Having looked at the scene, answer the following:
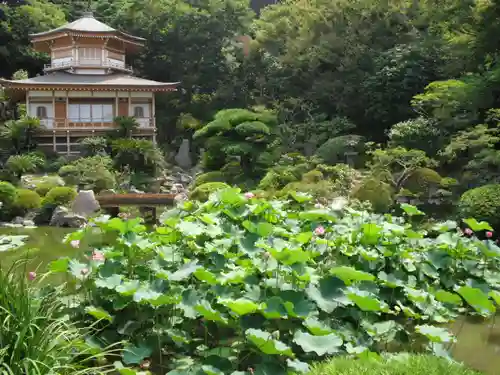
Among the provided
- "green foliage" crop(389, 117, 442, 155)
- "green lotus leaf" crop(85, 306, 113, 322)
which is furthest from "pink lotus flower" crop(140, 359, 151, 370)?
"green foliage" crop(389, 117, 442, 155)

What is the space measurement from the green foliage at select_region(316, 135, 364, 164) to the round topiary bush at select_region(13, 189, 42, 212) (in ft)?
24.1

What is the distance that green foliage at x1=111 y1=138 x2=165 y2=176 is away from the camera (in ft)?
55.5

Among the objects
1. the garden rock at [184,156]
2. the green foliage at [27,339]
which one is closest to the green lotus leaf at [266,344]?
the green foliage at [27,339]

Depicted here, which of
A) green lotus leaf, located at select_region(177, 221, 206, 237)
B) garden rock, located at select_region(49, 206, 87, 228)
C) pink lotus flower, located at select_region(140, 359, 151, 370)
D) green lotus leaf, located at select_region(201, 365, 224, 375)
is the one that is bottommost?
garden rock, located at select_region(49, 206, 87, 228)

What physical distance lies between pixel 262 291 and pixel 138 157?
541 inches

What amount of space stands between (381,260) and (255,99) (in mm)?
17063

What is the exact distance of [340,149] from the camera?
14.2 metres

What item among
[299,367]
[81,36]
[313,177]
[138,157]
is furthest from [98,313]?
[81,36]

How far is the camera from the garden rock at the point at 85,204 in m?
13.2

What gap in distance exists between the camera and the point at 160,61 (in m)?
23.7

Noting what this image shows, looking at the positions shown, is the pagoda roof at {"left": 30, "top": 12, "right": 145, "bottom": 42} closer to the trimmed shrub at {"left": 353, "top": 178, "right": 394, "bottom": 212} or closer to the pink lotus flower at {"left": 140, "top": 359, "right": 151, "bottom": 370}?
the trimmed shrub at {"left": 353, "top": 178, "right": 394, "bottom": 212}

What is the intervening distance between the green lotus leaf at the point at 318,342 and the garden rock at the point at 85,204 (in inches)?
416

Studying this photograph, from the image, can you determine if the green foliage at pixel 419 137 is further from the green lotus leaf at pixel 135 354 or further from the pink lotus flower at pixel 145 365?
the green lotus leaf at pixel 135 354

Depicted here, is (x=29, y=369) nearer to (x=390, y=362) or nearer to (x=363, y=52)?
(x=390, y=362)
